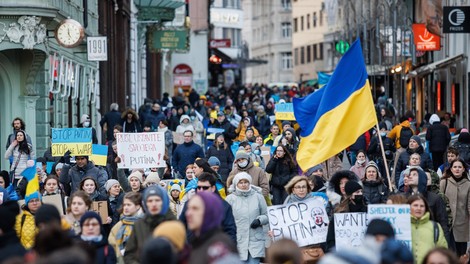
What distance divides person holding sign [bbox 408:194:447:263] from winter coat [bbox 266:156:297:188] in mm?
6322

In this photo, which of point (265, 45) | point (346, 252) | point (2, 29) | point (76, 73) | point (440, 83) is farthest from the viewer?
point (265, 45)

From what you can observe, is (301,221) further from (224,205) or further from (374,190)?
(224,205)

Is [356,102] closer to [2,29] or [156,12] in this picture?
[2,29]

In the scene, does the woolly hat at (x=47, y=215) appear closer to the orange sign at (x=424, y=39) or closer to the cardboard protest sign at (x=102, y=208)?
the cardboard protest sign at (x=102, y=208)

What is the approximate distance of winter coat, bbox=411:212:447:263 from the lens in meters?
12.4

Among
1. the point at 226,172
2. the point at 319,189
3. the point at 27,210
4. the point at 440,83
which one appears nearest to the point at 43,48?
the point at 226,172

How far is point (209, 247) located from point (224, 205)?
14.3ft

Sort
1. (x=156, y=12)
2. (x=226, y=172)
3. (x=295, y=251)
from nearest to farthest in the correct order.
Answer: (x=295, y=251), (x=226, y=172), (x=156, y=12)

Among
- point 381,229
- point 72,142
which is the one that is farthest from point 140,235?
point 72,142

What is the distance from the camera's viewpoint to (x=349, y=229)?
13.7m

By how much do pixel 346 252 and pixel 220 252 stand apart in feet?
4.91

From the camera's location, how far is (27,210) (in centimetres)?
1435

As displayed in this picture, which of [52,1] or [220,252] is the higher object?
[52,1]

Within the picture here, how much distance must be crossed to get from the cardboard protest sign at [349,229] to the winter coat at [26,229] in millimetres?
2825
